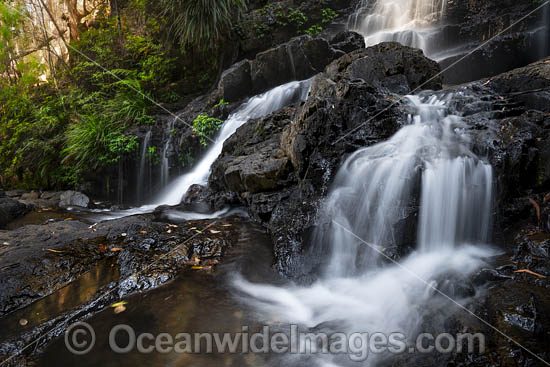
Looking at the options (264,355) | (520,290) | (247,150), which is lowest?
(264,355)

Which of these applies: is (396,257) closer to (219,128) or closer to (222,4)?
(219,128)

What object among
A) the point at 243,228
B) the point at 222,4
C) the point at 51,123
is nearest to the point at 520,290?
the point at 243,228

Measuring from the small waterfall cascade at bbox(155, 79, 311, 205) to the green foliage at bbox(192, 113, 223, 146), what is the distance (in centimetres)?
17

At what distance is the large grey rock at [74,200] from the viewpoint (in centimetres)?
704

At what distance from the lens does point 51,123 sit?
9.05 metres

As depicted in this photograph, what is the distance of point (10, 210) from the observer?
5.82m

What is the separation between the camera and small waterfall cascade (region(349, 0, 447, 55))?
8.41 metres

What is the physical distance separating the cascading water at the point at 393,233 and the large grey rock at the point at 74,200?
18.8 ft

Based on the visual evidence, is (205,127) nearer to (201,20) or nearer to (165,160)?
(165,160)

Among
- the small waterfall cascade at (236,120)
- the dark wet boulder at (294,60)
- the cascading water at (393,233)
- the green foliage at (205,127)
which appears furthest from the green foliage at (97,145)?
the cascading water at (393,233)

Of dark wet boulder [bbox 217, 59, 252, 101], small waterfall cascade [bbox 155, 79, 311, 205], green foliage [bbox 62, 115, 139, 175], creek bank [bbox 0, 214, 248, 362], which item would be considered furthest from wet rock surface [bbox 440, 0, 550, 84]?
green foliage [bbox 62, 115, 139, 175]

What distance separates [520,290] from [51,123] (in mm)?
11018

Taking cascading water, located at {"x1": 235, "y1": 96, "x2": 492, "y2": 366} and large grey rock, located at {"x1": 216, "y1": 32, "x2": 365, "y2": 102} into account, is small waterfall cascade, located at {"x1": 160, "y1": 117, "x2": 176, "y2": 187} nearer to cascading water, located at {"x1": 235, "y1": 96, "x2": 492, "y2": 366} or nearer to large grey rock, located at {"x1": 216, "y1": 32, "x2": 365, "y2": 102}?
large grey rock, located at {"x1": 216, "y1": 32, "x2": 365, "y2": 102}

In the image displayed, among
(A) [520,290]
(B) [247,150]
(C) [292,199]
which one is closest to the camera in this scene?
(A) [520,290]
